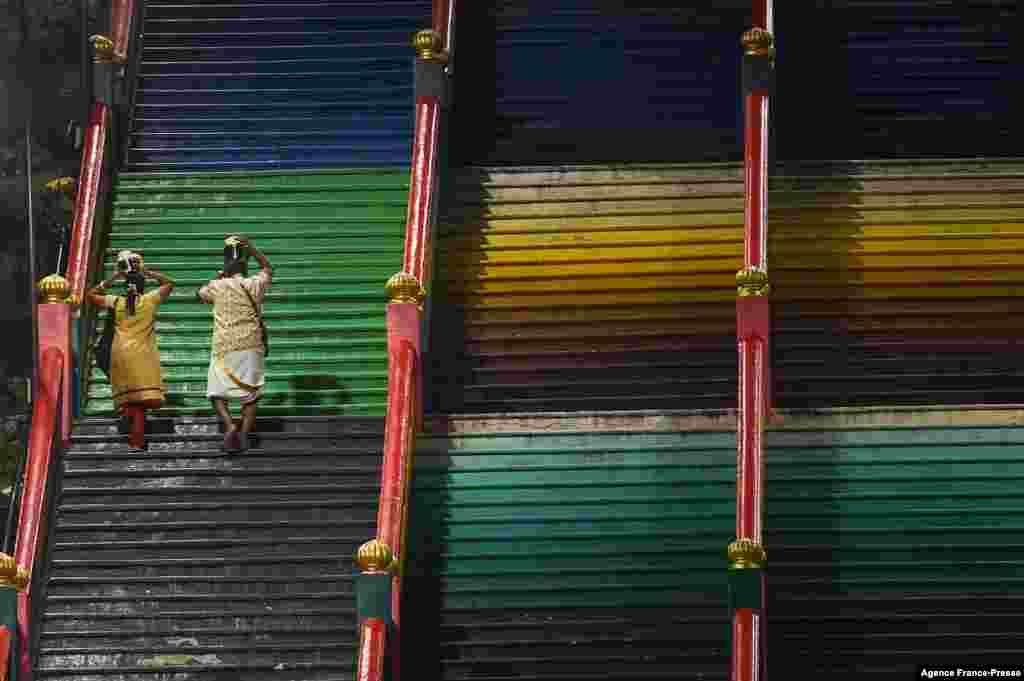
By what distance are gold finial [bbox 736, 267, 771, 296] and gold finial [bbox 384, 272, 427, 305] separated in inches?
125

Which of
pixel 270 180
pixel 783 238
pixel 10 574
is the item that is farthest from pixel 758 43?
pixel 10 574

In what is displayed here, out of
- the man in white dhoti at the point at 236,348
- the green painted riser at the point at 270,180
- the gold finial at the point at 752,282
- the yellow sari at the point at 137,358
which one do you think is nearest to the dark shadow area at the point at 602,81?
the green painted riser at the point at 270,180

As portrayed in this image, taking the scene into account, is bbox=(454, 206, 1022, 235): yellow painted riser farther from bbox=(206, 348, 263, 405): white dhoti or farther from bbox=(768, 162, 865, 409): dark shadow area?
bbox=(206, 348, 263, 405): white dhoti

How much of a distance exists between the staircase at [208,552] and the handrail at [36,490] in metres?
0.23

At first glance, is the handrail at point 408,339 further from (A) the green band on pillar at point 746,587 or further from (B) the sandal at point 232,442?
(A) the green band on pillar at point 746,587

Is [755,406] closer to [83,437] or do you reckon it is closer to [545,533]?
[545,533]

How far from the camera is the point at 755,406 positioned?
23.2 meters

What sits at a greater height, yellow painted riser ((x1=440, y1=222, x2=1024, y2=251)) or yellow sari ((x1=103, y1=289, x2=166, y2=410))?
yellow painted riser ((x1=440, y1=222, x2=1024, y2=251))

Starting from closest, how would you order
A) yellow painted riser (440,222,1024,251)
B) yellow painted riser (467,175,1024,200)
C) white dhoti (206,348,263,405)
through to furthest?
white dhoti (206,348,263,405) → yellow painted riser (440,222,1024,251) → yellow painted riser (467,175,1024,200)

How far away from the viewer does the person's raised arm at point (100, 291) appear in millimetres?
23469

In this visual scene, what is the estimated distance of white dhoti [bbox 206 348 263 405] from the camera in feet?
75.0

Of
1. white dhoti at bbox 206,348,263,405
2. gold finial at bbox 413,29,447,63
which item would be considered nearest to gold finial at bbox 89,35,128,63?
gold finial at bbox 413,29,447,63

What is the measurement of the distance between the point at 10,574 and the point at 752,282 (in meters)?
7.69

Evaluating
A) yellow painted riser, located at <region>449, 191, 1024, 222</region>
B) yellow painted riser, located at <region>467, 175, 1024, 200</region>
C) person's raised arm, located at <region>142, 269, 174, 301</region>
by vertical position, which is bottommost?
person's raised arm, located at <region>142, 269, 174, 301</region>
